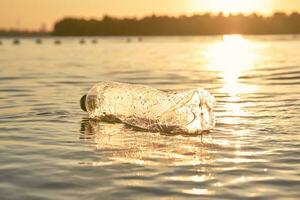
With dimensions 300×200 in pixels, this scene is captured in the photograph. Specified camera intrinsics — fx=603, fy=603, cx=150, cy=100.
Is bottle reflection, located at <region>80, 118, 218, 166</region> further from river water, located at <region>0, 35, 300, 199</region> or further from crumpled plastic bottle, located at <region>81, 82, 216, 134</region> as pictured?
crumpled plastic bottle, located at <region>81, 82, 216, 134</region>

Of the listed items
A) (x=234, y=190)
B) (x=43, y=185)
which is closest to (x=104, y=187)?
(x=43, y=185)

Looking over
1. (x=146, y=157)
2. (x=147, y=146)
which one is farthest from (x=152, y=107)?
(x=146, y=157)

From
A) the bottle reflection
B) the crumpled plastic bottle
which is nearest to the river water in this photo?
the bottle reflection

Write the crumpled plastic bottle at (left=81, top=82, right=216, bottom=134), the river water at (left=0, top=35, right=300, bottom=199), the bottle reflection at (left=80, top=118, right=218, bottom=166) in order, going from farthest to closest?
the crumpled plastic bottle at (left=81, top=82, right=216, bottom=134) → the bottle reflection at (left=80, top=118, right=218, bottom=166) → the river water at (left=0, top=35, right=300, bottom=199)

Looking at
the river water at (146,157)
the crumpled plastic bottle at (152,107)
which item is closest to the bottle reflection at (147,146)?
the river water at (146,157)

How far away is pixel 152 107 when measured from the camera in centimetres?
1050

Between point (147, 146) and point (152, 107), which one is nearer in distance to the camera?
point (147, 146)

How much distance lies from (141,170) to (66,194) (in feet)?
4.10

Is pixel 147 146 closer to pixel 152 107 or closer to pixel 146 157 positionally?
pixel 146 157

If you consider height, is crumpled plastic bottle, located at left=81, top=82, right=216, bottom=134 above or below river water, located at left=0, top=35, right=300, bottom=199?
above

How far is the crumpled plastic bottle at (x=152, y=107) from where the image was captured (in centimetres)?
970

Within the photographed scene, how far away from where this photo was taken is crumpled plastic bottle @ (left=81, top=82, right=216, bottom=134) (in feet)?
31.8

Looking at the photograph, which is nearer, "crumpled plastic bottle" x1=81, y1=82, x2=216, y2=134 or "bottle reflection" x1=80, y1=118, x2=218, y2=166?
"bottle reflection" x1=80, y1=118, x2=218, y2=166

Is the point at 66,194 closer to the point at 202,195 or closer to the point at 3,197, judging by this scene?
the point at 3,197
